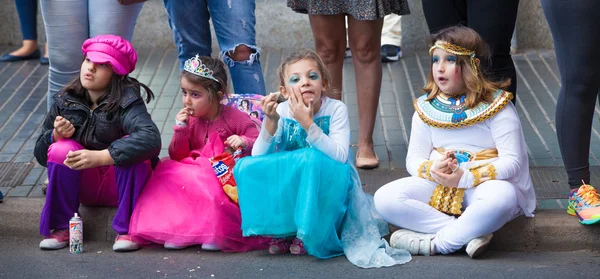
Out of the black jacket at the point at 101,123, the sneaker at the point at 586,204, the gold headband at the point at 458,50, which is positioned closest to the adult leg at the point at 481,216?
the sneaker at the point at 586,204

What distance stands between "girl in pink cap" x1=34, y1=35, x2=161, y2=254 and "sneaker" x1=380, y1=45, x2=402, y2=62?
3.20 meters

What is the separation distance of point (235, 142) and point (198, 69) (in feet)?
1.29

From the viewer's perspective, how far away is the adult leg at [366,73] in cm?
497

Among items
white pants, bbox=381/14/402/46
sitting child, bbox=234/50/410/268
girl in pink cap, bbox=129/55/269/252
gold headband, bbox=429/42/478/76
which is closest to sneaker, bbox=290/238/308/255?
sitting child, bbox=234/50/410/268

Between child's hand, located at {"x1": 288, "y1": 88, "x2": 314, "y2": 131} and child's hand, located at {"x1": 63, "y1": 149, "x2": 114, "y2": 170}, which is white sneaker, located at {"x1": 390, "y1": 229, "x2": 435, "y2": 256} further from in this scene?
child's hand, located at {"x1": 63, "y1": 149, "x2": 114, "y2": 170}

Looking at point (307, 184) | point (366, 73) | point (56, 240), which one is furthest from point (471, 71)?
point (56, 240)

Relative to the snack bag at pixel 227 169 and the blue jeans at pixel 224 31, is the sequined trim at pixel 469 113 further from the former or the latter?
the blue jeans at pixel 224 31

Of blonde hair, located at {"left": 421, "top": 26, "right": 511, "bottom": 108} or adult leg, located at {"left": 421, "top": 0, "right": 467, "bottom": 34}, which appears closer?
blonde hair, located at {"left": 421, "top": 26, "right": 511, "bottom": 108}

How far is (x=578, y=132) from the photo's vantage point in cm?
429

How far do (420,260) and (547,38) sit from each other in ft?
13.0

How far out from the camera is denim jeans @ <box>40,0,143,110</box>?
4.66 metres

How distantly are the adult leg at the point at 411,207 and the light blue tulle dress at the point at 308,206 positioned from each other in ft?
0.36

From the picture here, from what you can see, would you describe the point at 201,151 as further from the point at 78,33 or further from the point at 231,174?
the point at 78,33

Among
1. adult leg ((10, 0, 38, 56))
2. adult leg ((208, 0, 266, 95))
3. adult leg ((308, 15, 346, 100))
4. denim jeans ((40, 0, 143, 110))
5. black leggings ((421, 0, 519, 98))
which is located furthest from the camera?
adult leg ((10, 0, 38, 56))
